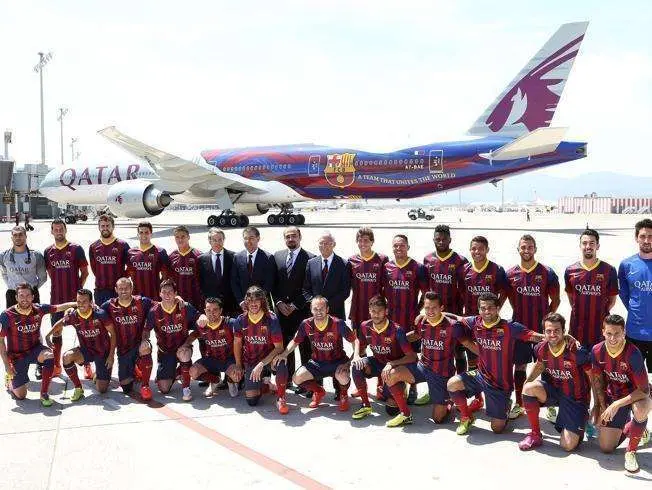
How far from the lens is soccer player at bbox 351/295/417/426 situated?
570 cm

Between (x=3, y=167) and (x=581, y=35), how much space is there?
50.5 meters

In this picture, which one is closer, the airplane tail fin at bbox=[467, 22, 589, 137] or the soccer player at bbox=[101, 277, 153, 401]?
the soccer player at bbox=[101, 277, 153, 401]

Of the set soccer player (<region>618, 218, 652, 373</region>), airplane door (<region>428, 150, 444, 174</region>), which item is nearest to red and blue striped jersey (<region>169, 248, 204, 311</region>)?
soccer player (<region>618, 218, 652, 373</region>)

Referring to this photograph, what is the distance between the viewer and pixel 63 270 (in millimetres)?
7441

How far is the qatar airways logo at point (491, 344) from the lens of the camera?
5.33 meters

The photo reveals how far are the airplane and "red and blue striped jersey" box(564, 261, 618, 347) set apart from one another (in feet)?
59.4

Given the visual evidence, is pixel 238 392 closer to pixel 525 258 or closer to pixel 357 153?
pixel 525 258

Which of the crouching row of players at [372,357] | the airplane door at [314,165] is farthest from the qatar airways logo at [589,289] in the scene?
the airplane door at [314,165]

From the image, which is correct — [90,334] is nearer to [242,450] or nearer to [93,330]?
[93,330]

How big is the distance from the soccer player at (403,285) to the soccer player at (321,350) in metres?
0.70

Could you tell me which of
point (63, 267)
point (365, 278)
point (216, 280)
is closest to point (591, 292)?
point (365, 278)

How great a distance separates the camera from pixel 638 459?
14.8 feet

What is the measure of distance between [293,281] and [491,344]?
2487 millimetres

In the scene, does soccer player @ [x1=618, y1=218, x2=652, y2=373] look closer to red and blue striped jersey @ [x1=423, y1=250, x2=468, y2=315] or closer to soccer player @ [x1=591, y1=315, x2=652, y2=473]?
soccer player @ [x1=591, y1=315, x2=652, y2=473]
